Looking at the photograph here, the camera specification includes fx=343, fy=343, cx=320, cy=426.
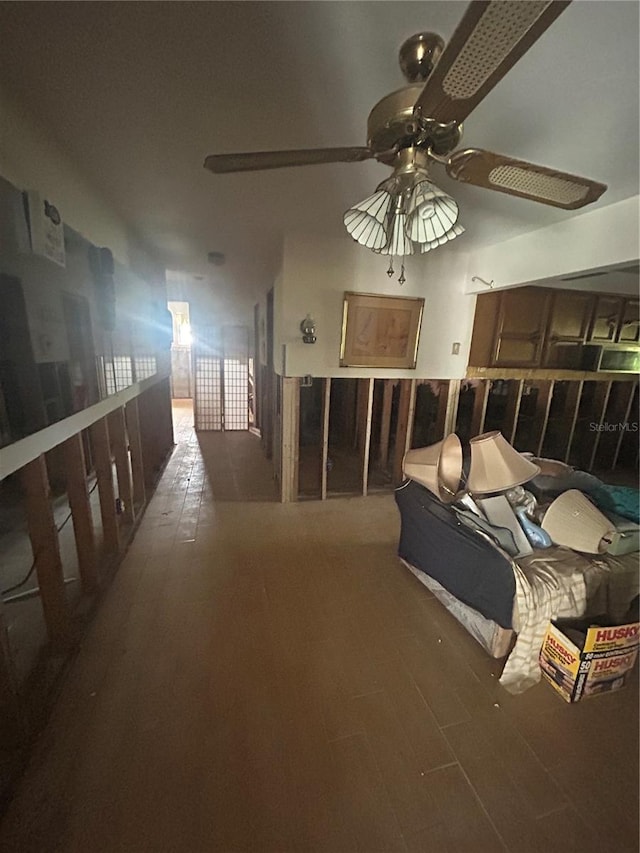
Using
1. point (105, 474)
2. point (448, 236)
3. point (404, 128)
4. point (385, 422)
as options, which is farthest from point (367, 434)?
point (404, 128)

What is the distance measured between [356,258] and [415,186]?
2124mm

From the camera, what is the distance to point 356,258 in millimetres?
2953

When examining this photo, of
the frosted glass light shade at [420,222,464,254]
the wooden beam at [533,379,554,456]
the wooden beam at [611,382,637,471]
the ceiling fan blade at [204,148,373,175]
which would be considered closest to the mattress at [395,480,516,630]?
the frosted glass light shade at [420,222,464,254]

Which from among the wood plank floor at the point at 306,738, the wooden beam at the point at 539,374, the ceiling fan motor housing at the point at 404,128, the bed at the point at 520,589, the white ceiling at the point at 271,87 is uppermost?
the white ceiling at the point at 271,87

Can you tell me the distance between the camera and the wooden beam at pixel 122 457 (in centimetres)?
233

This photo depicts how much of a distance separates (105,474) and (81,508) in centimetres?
37

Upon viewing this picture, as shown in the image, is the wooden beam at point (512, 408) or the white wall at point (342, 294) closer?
the white wall at point (342, 294)

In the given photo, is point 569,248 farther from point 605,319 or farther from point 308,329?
point 605,319

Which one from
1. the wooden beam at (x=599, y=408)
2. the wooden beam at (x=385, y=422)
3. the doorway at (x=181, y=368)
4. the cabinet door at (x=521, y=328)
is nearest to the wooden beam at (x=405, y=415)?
the wooden beam at (x=385, y=422)

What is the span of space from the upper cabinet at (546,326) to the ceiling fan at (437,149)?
2.48 meters

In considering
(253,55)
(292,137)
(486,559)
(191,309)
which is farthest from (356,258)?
(191,309)

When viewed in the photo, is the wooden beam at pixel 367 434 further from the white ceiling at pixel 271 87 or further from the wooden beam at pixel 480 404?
the white ceiling at pixel 271 87

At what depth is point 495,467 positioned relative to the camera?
6.05 feet

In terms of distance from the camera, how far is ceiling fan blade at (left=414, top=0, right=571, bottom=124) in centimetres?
56
